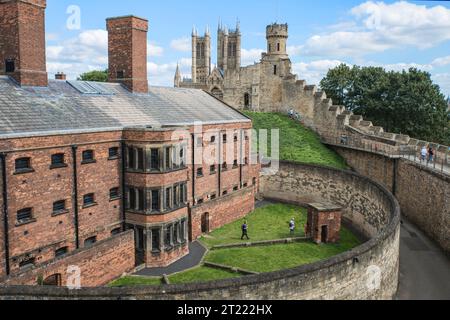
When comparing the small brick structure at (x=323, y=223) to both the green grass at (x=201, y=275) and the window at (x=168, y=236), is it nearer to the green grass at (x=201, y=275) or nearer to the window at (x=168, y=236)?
the green grass at (x=201, y=275)

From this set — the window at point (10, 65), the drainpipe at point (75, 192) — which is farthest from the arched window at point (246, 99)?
the drainpipe at point (75, 192)

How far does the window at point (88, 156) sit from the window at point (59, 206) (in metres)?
2.35

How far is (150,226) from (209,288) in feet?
34.3

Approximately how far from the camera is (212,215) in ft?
93.2

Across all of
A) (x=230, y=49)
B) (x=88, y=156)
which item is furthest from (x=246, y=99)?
(x=230, y=49)

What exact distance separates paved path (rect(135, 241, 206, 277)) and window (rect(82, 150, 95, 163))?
6341 mm

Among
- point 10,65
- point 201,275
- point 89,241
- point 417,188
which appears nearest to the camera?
point 201,275

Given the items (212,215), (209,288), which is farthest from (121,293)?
(212,215)

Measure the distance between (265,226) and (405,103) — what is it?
29573 mm

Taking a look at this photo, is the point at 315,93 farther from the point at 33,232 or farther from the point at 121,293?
the point at 121,293

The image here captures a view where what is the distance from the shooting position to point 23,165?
18.7m

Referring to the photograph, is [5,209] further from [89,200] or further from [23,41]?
[23,41]

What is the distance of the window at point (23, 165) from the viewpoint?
1848 centimetres
